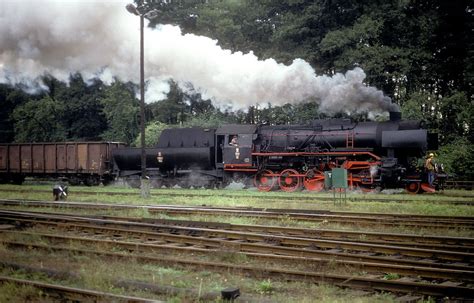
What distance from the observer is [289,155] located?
2291 cm

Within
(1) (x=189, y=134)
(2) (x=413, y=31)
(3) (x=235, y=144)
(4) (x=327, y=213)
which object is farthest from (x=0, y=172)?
(2) (x=413, y=31)

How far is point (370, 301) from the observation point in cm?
610

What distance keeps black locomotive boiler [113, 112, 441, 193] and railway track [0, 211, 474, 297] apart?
11733 millimetres

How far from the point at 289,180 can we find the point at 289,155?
119 centimetres

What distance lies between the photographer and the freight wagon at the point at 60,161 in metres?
29.5

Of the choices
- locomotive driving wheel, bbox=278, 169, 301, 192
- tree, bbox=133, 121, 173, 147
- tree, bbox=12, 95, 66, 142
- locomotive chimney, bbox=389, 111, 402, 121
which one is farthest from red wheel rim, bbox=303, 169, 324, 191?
tree, bbox=12, 95, 66, 142

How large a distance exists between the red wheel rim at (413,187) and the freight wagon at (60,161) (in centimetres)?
1658

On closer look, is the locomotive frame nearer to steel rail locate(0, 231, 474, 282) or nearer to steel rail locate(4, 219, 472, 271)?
steel rail locate(4, 219, 472, 271)

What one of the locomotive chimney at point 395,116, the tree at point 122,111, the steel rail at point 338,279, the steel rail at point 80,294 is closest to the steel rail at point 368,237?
the steel rail at point 338,279

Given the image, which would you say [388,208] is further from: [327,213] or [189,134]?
[189,134]

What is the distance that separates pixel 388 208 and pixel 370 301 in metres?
10.2

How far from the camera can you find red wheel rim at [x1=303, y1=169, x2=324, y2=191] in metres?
22.4

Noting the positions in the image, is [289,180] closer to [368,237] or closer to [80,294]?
[368,237]

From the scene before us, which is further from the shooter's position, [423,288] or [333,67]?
[333,67]
